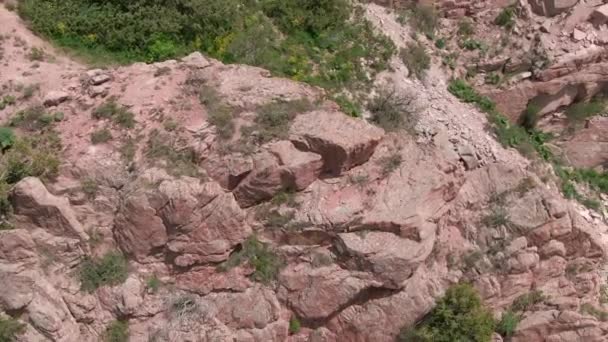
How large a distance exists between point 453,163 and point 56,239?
23.1 ft

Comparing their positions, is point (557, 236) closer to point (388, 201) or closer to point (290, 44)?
point (388, 201)

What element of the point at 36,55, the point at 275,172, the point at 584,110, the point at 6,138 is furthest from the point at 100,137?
the point at 584,110

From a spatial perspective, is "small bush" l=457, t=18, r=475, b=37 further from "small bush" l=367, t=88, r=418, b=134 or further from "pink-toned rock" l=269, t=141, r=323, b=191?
"pink-toned rock" l=269, t=141, r=323, b=191

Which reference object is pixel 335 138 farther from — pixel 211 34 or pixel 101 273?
pixel 101 273

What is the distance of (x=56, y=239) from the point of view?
11.2 metres

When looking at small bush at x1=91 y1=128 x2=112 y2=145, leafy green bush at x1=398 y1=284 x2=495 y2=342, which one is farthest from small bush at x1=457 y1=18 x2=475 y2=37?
small bush at x1=91 y1=128 x2=112 y2=145

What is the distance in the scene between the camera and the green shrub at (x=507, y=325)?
12422 millimetres

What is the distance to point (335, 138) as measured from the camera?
476 inches

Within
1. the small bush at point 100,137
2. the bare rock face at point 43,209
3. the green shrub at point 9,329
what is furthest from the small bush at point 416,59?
the green shrub at point 9,329

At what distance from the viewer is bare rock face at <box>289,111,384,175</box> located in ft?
39.7

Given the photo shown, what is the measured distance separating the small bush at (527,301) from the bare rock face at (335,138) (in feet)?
12.2

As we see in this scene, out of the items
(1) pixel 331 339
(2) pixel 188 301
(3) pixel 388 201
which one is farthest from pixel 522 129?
(2) pixel 188 301

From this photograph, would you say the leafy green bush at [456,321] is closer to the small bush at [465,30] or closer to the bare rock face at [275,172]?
the bare rock face at [275,172]

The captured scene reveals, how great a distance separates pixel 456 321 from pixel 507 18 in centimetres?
782
